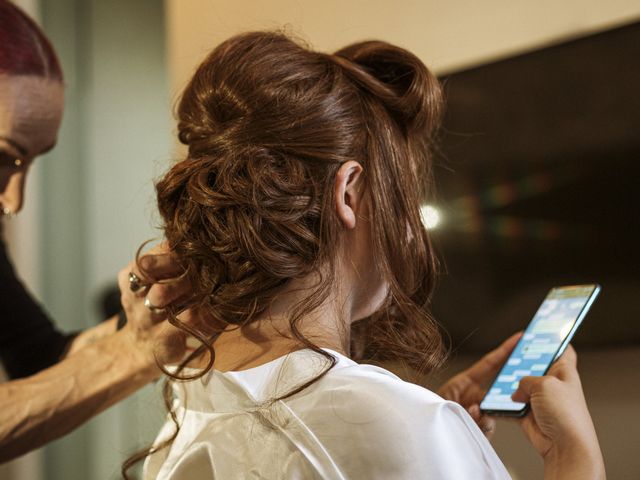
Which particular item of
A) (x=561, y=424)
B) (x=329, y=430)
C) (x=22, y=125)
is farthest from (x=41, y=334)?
(x=561, y=424)

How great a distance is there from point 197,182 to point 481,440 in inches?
16.6

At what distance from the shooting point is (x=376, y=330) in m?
1.12

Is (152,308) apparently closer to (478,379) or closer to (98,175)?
(478,379)

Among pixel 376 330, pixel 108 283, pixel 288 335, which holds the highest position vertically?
pixel 288 335

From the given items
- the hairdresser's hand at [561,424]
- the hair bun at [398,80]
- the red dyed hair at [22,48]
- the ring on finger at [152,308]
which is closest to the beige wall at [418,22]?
the hair bun at [398,80]

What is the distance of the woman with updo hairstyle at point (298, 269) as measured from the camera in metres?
0.75

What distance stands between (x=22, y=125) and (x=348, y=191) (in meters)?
0.71

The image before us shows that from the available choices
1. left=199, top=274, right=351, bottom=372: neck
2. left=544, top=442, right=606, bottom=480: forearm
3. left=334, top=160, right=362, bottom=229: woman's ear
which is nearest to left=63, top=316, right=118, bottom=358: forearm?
left=199, top=274, right=351, bottom=372: neck

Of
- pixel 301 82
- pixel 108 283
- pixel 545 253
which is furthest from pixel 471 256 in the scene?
pixel 108 283

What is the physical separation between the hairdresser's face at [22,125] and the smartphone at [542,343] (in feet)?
2.91

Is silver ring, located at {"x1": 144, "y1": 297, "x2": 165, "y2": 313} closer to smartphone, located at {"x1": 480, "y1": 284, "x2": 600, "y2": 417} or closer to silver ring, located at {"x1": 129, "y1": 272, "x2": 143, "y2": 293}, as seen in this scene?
silver ring, located at {"x1": 129, "y1": 272, "x2": 143, "y2": 293}

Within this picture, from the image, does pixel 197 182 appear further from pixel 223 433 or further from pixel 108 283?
pixel 108 283

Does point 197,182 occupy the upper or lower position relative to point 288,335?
upper

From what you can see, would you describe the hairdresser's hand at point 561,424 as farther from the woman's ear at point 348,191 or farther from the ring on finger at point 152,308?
the ring on finger at point 152,308
